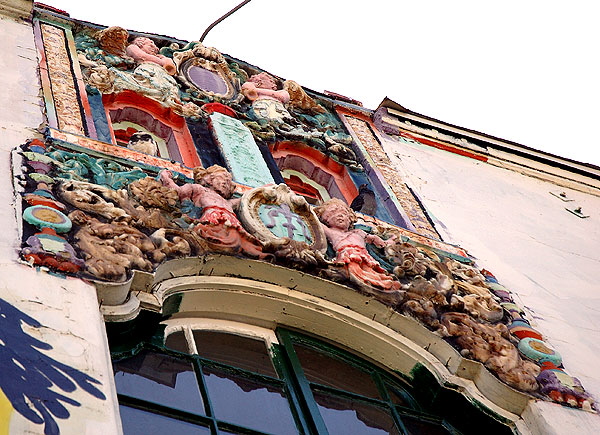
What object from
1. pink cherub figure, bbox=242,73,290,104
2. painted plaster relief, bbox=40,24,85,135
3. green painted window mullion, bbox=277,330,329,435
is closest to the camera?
green painted window mullion, bbox=277,330,329,435

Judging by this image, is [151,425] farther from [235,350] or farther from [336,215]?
[336,215]

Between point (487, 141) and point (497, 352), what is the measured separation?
16.9 ft

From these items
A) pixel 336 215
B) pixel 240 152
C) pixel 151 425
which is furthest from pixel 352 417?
pixel 240 152

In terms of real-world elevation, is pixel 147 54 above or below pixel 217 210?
above

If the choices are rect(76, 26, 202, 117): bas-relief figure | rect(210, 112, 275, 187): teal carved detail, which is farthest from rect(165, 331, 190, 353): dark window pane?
rect(76, 26, 202, 117): bas-relief figure

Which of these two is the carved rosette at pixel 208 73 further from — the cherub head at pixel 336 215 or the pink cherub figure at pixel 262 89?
the cherub head at pixel 336 215

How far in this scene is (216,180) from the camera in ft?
20.0

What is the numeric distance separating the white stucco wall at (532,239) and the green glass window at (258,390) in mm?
935

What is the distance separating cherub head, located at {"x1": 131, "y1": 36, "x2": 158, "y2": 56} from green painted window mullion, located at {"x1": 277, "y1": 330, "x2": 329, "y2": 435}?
3.98 meters

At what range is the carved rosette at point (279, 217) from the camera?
580 cm

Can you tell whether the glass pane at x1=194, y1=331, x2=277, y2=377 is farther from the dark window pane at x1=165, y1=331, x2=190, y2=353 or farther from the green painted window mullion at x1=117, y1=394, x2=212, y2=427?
the green painted window mullion at x1=117, y1=394, x2=212, y2=427

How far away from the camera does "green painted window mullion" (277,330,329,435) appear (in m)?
4.82

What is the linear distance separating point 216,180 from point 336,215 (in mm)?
935

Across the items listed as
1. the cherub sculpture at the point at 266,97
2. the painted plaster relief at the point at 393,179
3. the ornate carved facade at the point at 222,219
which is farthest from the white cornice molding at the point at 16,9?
the painted plaster relief at the point at 393,179
